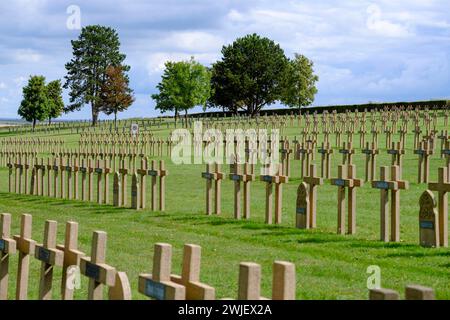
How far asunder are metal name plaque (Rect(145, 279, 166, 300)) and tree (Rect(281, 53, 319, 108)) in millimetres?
99756

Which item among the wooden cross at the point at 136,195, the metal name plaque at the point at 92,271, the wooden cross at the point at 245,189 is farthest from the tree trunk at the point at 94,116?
the metal name plaque at the point at 92,271

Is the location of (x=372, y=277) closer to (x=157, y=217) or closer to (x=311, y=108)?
(x=157, y=217)

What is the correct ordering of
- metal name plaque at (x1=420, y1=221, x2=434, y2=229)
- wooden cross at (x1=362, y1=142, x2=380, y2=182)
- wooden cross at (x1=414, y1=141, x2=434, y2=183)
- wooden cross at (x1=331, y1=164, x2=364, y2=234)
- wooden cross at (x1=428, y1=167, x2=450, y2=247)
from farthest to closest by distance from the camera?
wooden cross at (x1=362, y1=142, x2=380, y2=182) < wooden cross at (x1=414, y1=141, x2=434, y2=183) < wooden cross at (x1=331, y1=164, x2=364, y2=234) < wooden cross at (x1=428, y1=167, x2=450, y2=247) < metal name plaque at (x1=420, y1=221, x2=434, y2=229)

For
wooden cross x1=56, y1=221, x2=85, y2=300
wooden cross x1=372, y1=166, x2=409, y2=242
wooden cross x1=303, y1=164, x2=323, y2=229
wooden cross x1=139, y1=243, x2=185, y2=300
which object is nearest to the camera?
wooden cross x1=139, y1=243, x2=185, y2=300

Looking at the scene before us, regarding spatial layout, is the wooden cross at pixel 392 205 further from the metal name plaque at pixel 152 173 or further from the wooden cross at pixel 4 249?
the wooden cross at pixel 4 249

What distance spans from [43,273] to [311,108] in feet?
313

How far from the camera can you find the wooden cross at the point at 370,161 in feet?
87.9

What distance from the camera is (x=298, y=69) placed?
11194cm

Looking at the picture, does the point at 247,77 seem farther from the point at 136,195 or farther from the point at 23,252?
the point at 23,252

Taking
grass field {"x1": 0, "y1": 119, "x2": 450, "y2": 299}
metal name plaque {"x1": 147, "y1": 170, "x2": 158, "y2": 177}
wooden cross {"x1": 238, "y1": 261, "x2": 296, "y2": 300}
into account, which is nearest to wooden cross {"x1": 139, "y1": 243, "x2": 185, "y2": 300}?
wooden cross {"x1": 238, "y1": 261, "x2": 296, "y2": 300}

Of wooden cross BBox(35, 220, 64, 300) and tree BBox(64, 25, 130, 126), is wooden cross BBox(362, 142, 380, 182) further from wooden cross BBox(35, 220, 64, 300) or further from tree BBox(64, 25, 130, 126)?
tree BBox(64, 25, 130, 126)

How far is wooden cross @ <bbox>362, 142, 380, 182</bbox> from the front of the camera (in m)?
26.8

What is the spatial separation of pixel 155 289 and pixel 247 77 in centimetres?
9757

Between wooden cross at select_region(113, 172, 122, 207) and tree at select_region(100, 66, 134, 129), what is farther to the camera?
tree at select_region(100, 66, 134, 129)
